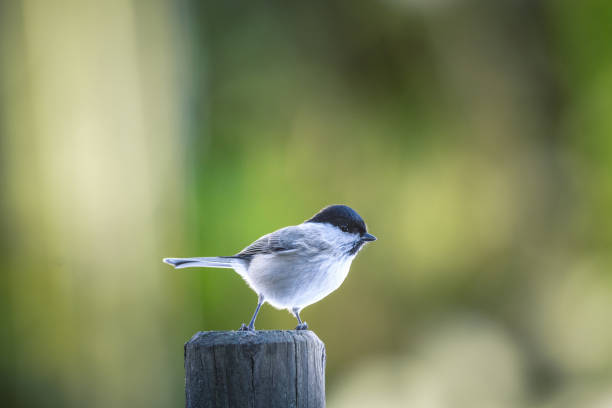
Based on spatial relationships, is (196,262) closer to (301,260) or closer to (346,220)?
(301,260)

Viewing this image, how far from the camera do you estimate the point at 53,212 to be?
5.52 meters

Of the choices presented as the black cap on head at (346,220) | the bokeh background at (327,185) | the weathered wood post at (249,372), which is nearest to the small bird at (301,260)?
the black cap on head at (346,220)

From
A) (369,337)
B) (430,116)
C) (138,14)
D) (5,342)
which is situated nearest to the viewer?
(5,342)

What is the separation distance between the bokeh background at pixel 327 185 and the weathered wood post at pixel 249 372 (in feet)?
11.4

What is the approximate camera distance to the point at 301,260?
2.96 m

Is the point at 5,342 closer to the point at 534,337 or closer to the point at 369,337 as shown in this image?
the point at 369,337

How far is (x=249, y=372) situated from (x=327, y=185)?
15.2ft

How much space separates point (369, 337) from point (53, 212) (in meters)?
3.44

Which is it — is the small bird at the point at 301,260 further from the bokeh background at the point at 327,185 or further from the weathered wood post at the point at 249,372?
the bokeh background at the point at 327,185

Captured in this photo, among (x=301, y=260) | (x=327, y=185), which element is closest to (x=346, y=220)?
(x=301, y=260)

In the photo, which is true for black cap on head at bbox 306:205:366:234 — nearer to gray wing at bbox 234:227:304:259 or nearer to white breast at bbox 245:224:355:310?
white breast at bbox 245:224:355:310

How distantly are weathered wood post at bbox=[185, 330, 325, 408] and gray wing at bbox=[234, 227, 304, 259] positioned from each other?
111 cm

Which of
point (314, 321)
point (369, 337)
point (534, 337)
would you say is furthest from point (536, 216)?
point (314, 321)

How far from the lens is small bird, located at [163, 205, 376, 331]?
292cm
